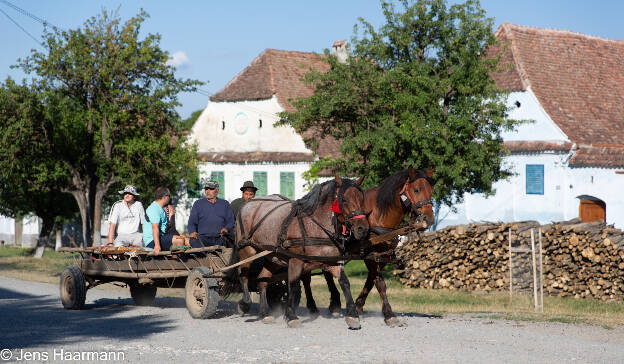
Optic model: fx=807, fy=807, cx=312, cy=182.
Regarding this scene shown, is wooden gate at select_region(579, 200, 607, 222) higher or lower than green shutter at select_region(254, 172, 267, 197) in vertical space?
lower

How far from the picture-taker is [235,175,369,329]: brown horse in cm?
977

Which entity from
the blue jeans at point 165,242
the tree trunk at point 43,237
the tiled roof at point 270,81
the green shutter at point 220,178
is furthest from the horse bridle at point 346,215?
the green shutter at point 220,178

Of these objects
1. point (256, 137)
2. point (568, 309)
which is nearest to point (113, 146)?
point (256, 137)

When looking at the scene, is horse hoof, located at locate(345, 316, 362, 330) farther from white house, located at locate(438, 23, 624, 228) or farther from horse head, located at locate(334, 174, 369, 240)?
white house, located at locate(438, 23, 624, 228)

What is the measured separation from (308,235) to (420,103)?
30.3ft

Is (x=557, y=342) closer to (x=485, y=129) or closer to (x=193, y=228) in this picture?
(x=193, y=228)

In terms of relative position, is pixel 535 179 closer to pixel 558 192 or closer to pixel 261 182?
pixel 558 192

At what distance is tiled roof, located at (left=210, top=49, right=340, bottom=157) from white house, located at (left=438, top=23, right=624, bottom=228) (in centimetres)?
718

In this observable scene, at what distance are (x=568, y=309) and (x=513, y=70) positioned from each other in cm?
1674

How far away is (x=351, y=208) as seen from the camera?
384 inches

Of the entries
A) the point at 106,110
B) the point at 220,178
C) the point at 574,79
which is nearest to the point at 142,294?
the point at 106,110

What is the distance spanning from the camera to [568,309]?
13.8 m

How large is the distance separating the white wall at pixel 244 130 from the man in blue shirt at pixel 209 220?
19723mm

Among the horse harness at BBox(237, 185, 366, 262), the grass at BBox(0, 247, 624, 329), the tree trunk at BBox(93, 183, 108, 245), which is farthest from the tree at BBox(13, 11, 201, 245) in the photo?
the horse harness at BBox(237, 185, 366, 262)
